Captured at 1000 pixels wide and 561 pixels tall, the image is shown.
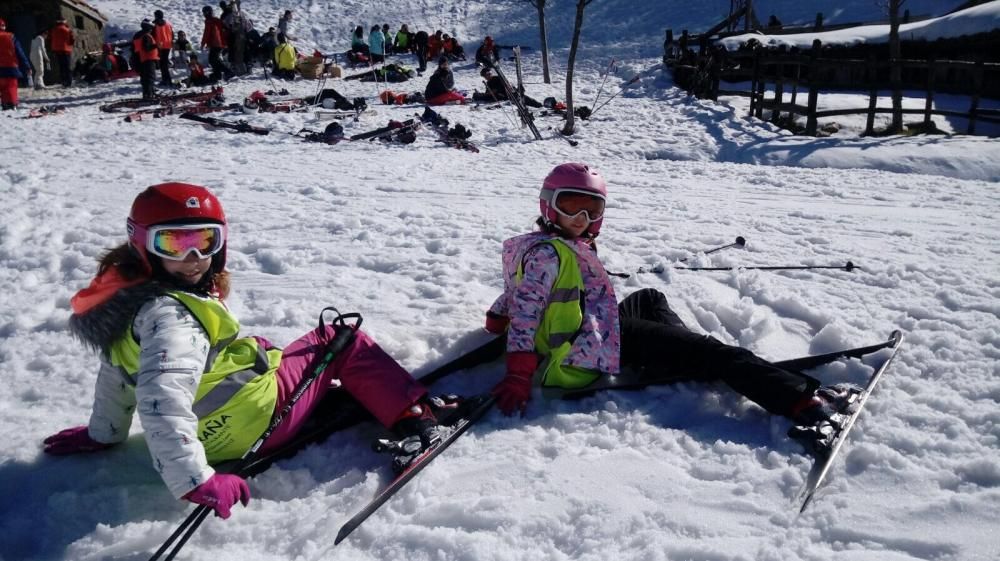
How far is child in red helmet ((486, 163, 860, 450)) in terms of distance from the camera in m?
3.06

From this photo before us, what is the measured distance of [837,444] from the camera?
9.03 ft

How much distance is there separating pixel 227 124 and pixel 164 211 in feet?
33.0

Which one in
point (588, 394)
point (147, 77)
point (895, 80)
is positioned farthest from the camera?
point (147, 77)

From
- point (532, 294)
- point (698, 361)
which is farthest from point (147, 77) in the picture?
point (698, 361)

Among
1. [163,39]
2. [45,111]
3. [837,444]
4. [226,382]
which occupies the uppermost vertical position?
[163,39]

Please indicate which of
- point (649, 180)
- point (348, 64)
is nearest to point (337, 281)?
point (649, 180)

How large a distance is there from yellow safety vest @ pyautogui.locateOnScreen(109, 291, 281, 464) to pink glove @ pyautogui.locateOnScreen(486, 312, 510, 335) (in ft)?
4.46

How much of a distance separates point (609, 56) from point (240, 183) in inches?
706

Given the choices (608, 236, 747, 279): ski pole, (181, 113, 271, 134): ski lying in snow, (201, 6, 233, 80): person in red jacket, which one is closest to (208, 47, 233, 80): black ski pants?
(201, 6, 233, 80): person in red jacket

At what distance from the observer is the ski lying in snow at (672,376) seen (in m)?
3.24

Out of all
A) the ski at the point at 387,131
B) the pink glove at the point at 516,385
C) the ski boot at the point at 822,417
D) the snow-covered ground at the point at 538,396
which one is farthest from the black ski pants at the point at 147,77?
the ski boot at the point at 822,417

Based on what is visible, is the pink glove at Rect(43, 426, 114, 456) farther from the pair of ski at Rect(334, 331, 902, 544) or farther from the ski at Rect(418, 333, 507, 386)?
the ski at Rect(418, 333, 507, 386)

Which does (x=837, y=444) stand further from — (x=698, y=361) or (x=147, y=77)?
(x=147, y=77)

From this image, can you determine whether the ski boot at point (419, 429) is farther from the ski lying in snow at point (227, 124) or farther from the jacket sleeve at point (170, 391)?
the ski lying in snow at point (227, 124)
